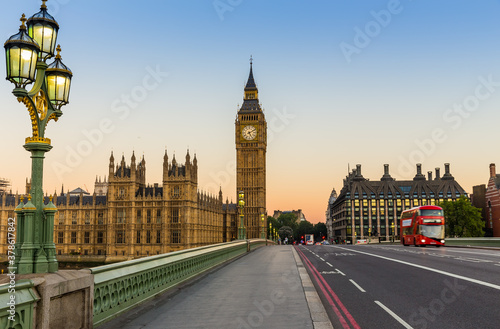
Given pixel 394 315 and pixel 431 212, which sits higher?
pixel 431 212

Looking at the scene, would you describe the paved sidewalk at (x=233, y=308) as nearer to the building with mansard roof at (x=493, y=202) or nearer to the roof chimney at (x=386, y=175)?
the building with mansard roof at (x=493, y=202)

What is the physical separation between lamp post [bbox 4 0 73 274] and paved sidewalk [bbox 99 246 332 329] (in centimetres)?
225

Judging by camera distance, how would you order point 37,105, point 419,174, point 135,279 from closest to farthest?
point 37,105 < point 135,279 < point 419,174

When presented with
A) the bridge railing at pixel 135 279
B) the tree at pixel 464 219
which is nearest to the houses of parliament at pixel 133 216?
the tree at pixel 464 219

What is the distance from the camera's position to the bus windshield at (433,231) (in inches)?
1745

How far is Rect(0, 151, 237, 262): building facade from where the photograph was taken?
352ft

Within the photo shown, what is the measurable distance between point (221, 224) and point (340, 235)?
56368 mm

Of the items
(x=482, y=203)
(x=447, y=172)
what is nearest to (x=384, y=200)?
(x=447, y=172)

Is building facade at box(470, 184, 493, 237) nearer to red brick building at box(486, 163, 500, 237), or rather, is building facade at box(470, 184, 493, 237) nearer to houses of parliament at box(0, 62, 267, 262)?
red brick building at box(486, 163, 500, 237)

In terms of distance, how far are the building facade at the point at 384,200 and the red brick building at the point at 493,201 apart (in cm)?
3914

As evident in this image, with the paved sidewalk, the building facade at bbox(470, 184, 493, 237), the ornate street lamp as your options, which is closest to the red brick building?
the building facade at bbox(470, 184, 493, 237)

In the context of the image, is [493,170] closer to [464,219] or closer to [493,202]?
[493,202]

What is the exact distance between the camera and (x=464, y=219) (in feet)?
332

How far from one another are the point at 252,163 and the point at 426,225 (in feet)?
360
